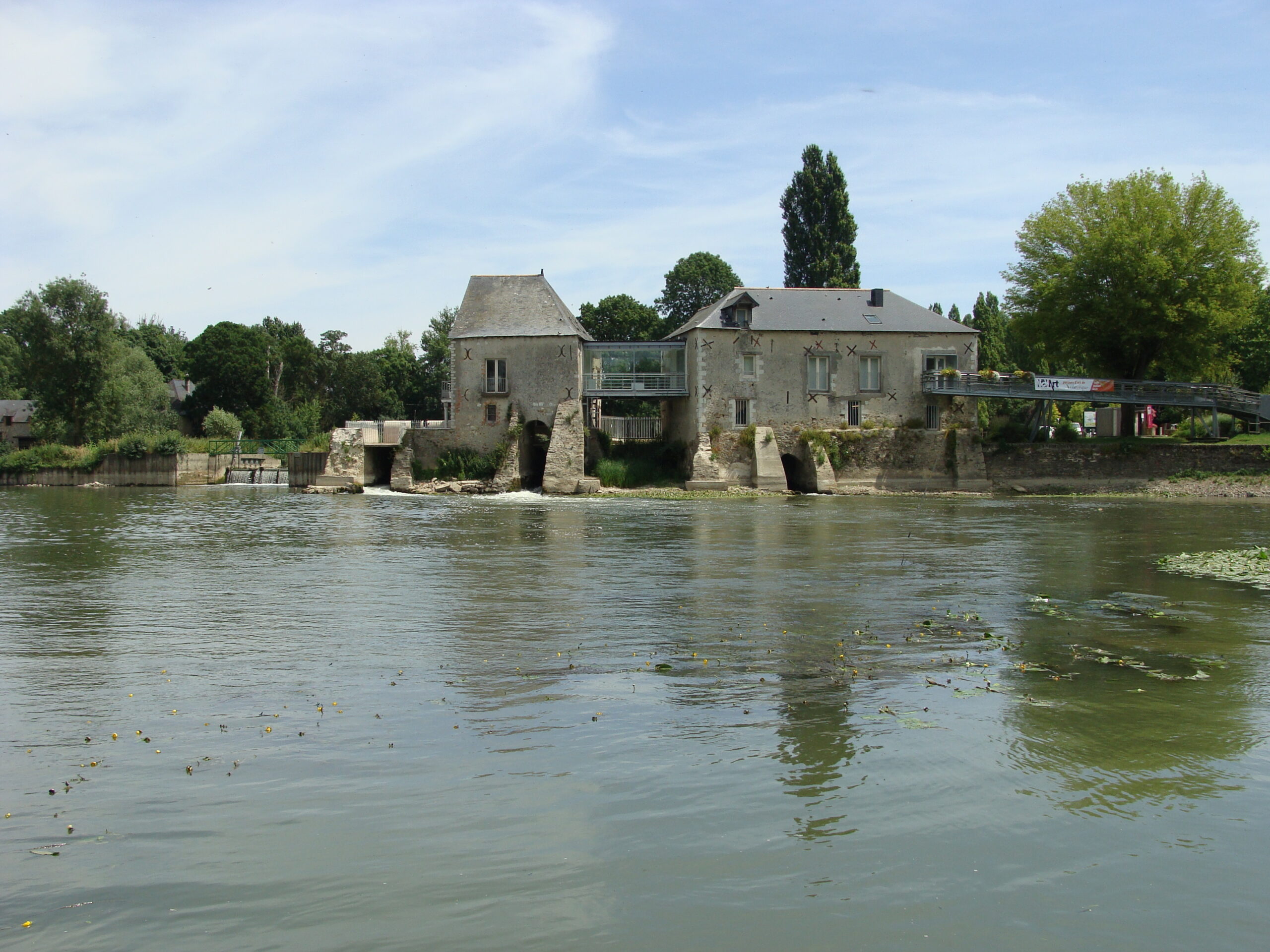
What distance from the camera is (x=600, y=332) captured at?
59906 millimetres

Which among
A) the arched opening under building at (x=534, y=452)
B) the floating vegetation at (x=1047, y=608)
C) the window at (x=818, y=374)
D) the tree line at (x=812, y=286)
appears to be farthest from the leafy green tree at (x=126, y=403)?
the floating vegetation at (x=1047, y=608)

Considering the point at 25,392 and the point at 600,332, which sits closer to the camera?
the point at 600,332

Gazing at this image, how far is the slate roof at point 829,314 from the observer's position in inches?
1625

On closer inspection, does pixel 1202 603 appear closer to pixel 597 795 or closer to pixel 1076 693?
pixel 1076 693

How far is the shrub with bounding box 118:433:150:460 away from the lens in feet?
151

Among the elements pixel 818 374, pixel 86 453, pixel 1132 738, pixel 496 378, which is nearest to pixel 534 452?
pixel 496 378

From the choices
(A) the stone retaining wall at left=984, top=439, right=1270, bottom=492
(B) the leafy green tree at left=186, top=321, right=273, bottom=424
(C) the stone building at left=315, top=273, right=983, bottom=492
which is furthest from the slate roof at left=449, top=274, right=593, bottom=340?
(B) the leafy green tree at left=186, top=321, right=273, bottom=424

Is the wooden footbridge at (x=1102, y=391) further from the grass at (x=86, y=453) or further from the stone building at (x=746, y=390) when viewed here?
the grass at (x=86, y=453)

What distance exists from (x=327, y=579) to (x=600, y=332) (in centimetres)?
4546

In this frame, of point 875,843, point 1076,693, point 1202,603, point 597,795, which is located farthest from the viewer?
point 1202,603

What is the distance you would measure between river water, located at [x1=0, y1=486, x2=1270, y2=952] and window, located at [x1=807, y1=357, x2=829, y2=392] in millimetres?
26987

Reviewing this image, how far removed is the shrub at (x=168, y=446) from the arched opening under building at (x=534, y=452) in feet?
58.6

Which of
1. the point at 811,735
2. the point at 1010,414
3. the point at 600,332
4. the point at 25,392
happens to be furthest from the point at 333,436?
the point at 25,392

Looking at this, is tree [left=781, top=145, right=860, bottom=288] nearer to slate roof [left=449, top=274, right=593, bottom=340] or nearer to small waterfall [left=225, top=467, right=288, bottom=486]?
slate roof [left=449, top=274, right=593, bottom=340]
